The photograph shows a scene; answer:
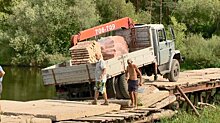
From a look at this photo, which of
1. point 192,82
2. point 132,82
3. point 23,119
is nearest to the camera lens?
point 23,119

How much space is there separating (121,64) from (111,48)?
1635mm

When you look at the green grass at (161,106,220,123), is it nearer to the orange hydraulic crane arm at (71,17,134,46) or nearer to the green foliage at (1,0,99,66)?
the orange hydraulic crane arm at (71,17,134,46)

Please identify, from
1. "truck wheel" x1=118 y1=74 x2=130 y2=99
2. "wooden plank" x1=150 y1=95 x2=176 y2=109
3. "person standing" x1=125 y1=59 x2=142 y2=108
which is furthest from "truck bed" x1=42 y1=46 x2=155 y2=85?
"wooden plank" x1=150 y1=95 x2=176 y2=109

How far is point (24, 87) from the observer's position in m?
40.1

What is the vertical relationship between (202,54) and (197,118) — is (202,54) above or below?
above

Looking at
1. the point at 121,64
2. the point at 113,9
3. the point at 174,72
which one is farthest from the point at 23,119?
the point at 113,9

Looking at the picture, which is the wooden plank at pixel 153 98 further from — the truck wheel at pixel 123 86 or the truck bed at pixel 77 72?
the truck bed at pixel 77 72

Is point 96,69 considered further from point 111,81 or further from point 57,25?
point 57,25

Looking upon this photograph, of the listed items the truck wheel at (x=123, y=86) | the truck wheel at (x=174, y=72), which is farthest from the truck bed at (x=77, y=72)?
the truck wheel at (x=174, y=72)

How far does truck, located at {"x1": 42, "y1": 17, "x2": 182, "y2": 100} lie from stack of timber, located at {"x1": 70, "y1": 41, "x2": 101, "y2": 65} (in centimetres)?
38

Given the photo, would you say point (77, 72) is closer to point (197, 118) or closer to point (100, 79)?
point (100, 79)

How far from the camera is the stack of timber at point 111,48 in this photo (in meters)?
21.4

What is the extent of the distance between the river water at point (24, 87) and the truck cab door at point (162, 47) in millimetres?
11160

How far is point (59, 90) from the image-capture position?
20141mm
